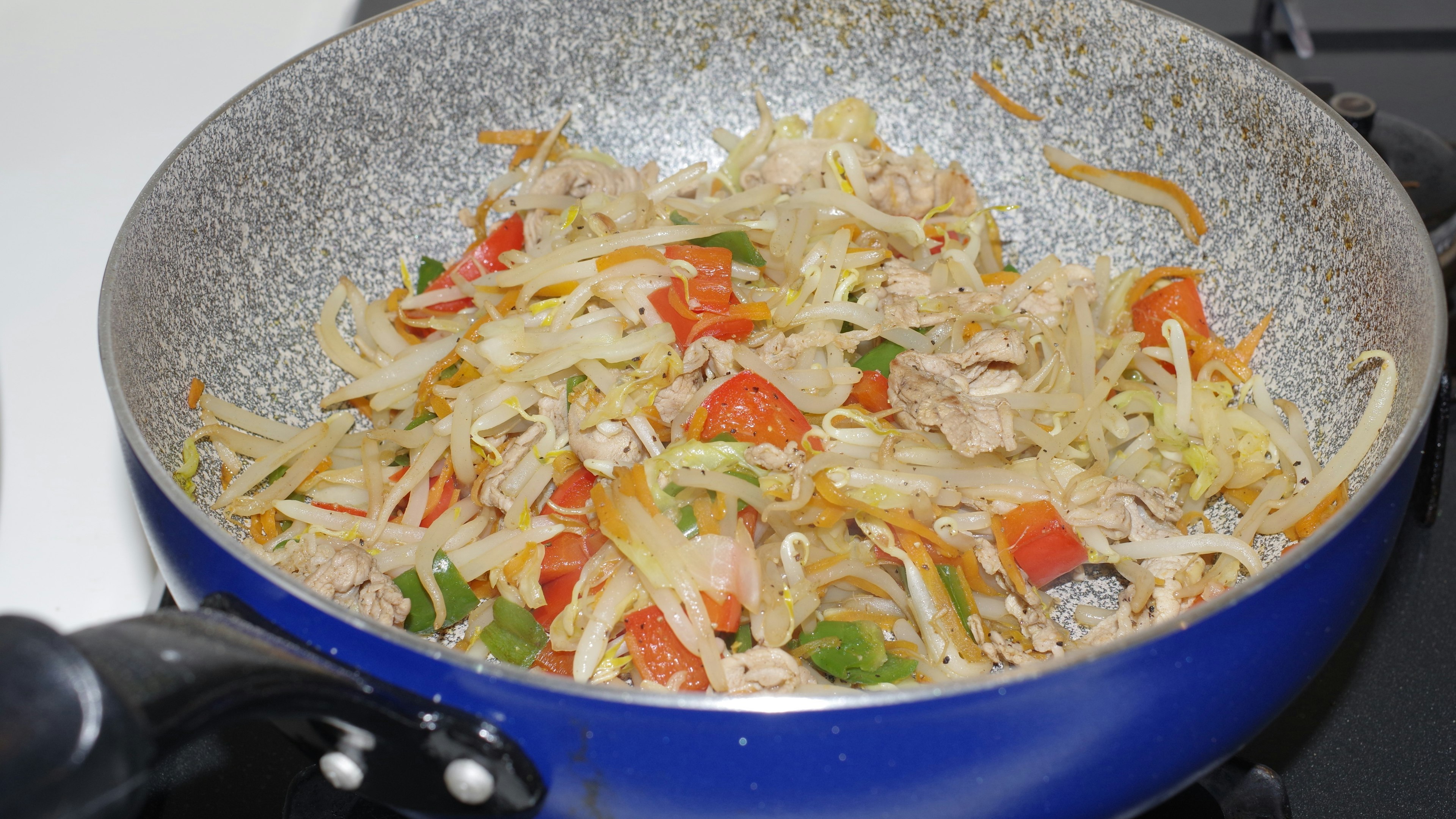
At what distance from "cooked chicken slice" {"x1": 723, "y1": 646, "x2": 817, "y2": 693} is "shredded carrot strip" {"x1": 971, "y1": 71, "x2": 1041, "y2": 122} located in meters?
1.10

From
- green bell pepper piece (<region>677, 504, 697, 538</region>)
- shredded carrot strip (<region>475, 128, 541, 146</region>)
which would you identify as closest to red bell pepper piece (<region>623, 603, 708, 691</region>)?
green bell pepper piece (<region>677, 504, 697, 538</region>)

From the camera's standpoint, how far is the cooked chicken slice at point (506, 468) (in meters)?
1.32

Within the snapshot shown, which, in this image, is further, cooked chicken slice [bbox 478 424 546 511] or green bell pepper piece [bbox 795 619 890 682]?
cooked chicken slice [bbox 478 424 546 511]

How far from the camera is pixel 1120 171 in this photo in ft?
5.61

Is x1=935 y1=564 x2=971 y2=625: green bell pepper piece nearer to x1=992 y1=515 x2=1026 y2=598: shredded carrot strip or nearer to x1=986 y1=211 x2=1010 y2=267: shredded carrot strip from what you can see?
x1=992 y1=515 x2=1026 y2=598: shredded carrot strip

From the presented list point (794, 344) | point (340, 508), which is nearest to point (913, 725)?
point (794, 344)

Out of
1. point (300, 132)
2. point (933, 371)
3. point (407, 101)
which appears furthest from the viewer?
point (407, 101)

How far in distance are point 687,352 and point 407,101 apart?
2.30 ft

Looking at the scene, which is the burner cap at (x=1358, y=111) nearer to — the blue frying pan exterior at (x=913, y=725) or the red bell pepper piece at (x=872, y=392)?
the red bell pepper piece at (x=872, y=392)

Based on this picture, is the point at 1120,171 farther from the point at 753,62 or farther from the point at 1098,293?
the point at 753,62

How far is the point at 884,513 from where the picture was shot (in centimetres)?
124

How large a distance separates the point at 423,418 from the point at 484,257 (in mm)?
331

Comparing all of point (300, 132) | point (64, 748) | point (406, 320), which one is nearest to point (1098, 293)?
point (406, 320)

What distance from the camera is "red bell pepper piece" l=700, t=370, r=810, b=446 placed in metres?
1.29
